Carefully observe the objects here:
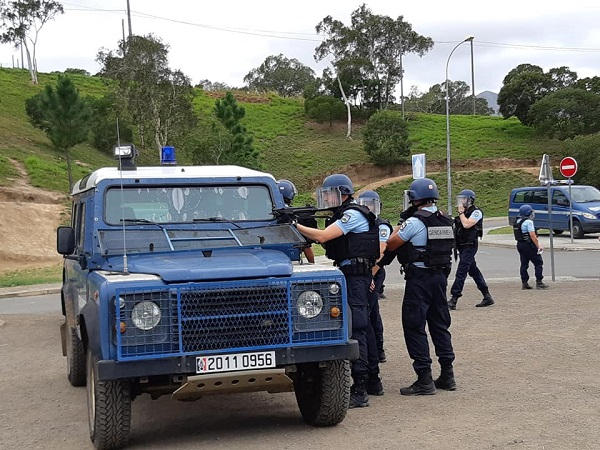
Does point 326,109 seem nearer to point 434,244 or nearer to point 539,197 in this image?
point 539,197

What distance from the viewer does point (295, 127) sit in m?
75.4

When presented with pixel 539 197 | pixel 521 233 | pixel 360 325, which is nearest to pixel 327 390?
pixel 360 325

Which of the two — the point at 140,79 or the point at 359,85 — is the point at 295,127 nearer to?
the point at 359,85

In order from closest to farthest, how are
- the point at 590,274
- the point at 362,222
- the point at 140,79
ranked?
the point at 362,222
the point at 590,274
the point at 140,79

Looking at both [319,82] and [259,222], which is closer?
[259,222]

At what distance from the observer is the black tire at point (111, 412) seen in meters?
5.38

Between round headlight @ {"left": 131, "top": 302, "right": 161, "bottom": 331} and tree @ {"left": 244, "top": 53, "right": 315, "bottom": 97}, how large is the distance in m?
99.1

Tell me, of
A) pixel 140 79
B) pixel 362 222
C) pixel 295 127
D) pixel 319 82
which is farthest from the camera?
pixel 319 82

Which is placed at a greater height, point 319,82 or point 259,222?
point 319,82

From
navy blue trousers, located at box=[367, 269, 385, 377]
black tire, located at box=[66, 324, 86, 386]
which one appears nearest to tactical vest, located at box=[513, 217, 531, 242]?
navy blue trousers, located at box=[367, 269, 385, 377]

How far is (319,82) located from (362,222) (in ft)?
248

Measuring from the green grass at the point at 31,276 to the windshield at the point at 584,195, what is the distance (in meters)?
18.4

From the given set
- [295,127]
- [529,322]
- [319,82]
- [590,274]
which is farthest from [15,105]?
[529,322]

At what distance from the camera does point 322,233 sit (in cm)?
653
